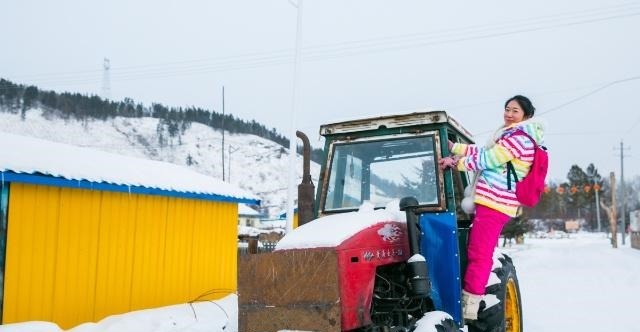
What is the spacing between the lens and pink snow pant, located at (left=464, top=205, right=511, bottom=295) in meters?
4.11

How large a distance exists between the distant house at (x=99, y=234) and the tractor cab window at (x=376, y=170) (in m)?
4.36

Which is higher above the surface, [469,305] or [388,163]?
[388,163]

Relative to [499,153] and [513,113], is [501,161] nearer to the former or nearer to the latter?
[499,153]

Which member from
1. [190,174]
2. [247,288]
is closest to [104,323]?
[190,174]

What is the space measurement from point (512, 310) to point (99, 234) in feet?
19.8

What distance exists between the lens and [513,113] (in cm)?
432

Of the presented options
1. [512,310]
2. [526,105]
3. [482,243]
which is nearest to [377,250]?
[482,243]

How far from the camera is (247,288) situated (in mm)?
3572

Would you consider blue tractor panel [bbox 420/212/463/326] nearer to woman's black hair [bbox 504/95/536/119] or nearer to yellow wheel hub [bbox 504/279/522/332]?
woman's black hair [bbox 504/95/536/119]

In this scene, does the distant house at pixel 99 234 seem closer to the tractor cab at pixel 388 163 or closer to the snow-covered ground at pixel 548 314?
the snow-covered ground at pixel 548 314

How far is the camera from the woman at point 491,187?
4074 millimetres

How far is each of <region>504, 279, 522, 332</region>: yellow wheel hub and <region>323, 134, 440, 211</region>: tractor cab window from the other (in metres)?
1.77

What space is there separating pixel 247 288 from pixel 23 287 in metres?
5.00

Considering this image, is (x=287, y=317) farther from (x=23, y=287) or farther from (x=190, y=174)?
(x=190, y=174)
